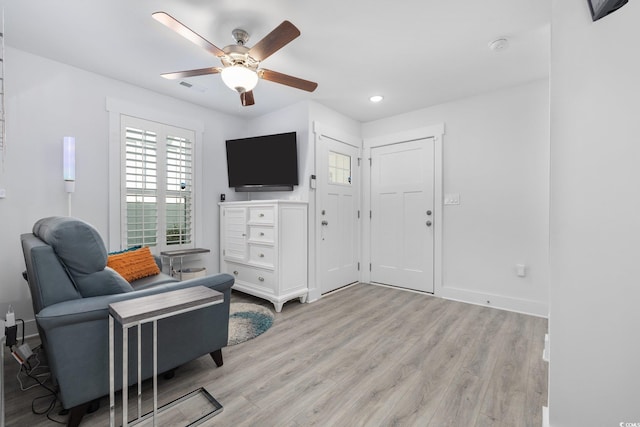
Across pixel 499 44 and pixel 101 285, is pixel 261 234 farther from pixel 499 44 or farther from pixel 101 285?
pixel 499 44

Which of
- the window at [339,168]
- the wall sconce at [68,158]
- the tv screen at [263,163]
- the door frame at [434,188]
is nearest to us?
the wall sconce at [68,158]

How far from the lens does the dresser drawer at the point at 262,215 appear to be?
9.96ft

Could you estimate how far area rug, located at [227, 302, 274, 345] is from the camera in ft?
7.78

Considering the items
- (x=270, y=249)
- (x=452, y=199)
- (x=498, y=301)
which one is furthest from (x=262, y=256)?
(x=498, y=301)

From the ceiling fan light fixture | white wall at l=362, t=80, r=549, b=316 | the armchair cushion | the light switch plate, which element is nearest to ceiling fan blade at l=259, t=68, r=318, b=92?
the ceiling fan light fixture

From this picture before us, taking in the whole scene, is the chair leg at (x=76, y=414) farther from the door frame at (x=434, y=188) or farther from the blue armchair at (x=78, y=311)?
the door frame at (x=434, y=188)

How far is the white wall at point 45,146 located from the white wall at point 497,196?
3838 millimetres

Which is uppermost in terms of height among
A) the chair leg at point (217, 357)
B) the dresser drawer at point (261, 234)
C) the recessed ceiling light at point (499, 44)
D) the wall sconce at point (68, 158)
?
the recessed ceiling light at point (499, 44)

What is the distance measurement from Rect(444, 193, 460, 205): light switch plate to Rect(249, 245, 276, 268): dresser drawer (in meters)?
2.26

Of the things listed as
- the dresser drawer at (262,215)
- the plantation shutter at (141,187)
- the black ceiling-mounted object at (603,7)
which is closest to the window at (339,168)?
the dresser drawer at (262,215)

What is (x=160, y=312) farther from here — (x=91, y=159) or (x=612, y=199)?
(x=91, y=159)

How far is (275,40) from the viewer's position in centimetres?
175

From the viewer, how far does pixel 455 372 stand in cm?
187

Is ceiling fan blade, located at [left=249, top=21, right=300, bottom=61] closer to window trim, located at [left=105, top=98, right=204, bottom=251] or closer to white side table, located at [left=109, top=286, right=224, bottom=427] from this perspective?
white side table, located at [left=109, top=286, right=224, bottom=427]
